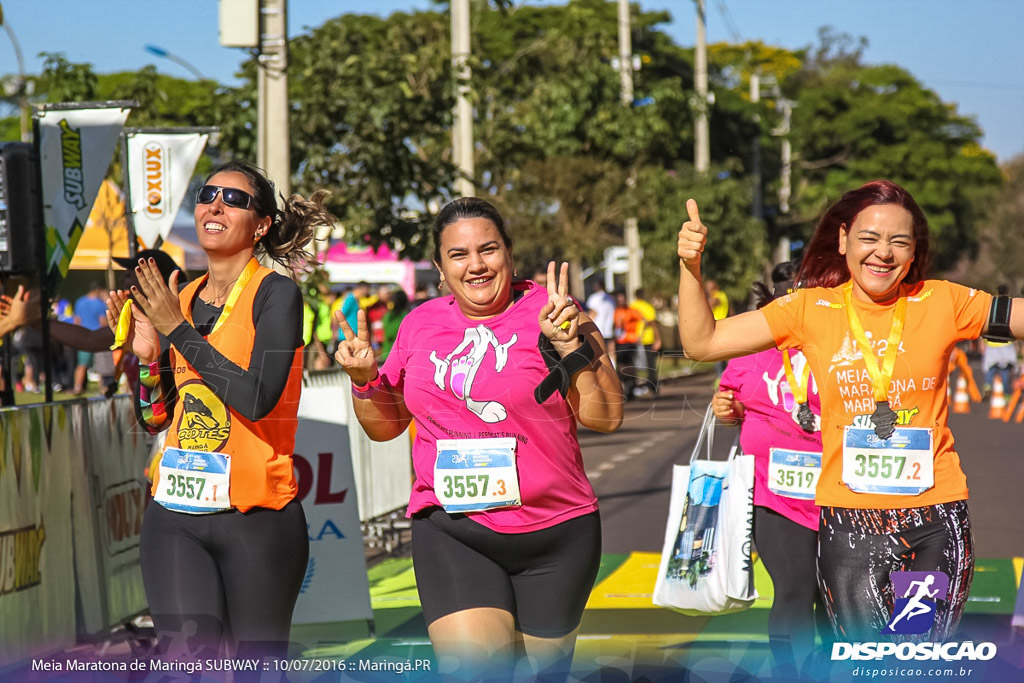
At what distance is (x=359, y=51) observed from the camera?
12.9 metres

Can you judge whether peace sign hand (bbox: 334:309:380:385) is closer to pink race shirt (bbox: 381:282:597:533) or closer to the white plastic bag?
pink race shirt (bbox: 381:282:597:533)

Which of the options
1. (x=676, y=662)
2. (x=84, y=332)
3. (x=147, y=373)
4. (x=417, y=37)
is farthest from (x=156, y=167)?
(x=417, y=37)

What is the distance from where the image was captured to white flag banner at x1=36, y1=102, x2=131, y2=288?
6426 millimetres

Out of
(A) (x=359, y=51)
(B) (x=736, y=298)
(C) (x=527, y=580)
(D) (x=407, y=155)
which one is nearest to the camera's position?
(C) (x=527, y=580)

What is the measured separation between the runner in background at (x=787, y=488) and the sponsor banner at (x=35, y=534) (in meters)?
3.02

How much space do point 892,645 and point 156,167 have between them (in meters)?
5.18

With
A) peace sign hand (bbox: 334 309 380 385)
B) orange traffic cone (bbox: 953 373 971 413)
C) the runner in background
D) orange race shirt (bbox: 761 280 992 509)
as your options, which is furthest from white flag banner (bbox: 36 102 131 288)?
orange traffic cone (bbox: 953 373 971 413)

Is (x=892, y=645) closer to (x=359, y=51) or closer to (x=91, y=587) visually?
(x=91, y=587)

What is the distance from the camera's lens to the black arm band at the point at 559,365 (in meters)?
3.62

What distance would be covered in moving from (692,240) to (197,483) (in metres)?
1.53

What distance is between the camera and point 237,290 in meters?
3.96

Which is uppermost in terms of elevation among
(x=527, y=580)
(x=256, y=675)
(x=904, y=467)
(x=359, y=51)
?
(x=359, y=51)

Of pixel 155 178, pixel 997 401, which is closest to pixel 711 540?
pixel 155 178

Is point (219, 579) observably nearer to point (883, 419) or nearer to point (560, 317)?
point (560, 317)
